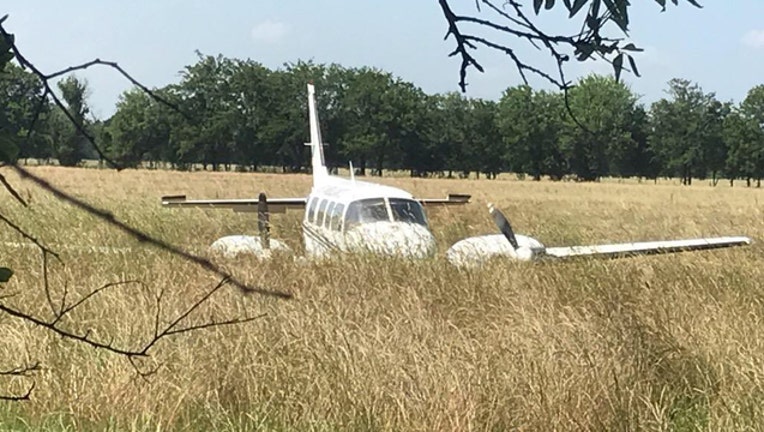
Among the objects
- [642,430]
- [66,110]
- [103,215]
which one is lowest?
[642,430]

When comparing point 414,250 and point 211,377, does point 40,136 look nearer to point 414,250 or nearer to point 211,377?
point 211,377

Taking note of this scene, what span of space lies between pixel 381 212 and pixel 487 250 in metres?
2.00

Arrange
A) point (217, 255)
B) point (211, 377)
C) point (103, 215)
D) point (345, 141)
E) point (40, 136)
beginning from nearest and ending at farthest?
1. point (103, 215)
2. point (40, 136)
3. point (211, 377)
4. point (217, 255)
5. point (345, 141)

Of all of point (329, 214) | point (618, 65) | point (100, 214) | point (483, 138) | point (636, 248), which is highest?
point (483, 138)

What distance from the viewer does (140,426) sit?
431cm

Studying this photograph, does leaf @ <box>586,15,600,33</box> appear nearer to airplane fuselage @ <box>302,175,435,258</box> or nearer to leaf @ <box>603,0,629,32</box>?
leaf @ <box>603,0,629,32</box>

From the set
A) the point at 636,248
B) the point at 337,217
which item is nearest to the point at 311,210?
the point at 337,217

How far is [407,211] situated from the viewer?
1141 centimetres

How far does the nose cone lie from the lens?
9280 mm

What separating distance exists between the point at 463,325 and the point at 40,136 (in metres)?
5.52

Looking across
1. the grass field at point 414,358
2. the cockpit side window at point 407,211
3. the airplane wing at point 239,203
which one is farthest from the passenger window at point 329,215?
the grass field at point 414,358

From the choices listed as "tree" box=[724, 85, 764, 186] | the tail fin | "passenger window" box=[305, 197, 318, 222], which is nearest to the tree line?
"tree" box=[724, 85, 764, 186]

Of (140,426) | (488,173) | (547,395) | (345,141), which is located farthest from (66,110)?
(488,173)

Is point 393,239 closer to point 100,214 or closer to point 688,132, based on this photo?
point 100,214
